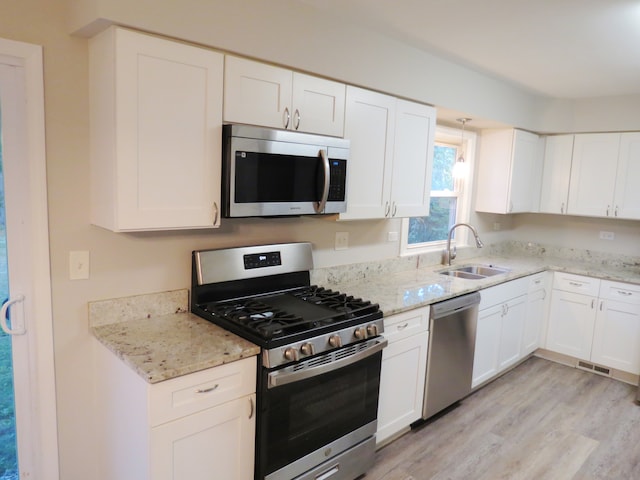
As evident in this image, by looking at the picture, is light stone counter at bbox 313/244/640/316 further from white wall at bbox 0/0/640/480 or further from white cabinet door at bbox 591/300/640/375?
white wall at bbox 0/0/640/480

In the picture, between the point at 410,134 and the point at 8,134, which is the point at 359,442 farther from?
the point at 8,134

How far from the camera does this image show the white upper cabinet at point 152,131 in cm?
173

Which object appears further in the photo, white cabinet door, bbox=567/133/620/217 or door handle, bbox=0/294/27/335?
white cabinet door, bbox=567/133/620/217

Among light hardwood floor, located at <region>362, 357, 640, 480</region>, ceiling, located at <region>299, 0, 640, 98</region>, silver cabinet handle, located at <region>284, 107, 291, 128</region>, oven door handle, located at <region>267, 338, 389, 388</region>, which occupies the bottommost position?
light hardwood floor, located at <region>362, 357, 640, 480</region>

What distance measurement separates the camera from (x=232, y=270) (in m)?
2.33

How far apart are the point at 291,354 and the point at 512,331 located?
261 centimetres

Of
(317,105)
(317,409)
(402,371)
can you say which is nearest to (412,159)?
(317,105)

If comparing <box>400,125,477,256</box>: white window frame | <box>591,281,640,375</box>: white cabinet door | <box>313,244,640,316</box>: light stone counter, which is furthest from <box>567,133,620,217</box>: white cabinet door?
<box>400,125,477,256</box>: white window frame

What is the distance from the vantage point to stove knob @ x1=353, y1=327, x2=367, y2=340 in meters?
2.21

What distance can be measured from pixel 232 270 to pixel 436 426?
71.9 inches

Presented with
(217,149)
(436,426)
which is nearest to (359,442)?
(436,426)

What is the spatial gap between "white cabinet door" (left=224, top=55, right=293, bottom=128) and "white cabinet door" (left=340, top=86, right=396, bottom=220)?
472 mm

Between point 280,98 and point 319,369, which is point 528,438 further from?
point 280,98

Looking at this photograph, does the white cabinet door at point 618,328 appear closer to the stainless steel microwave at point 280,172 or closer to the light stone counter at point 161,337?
the stainless steel microwave at point 280,172
